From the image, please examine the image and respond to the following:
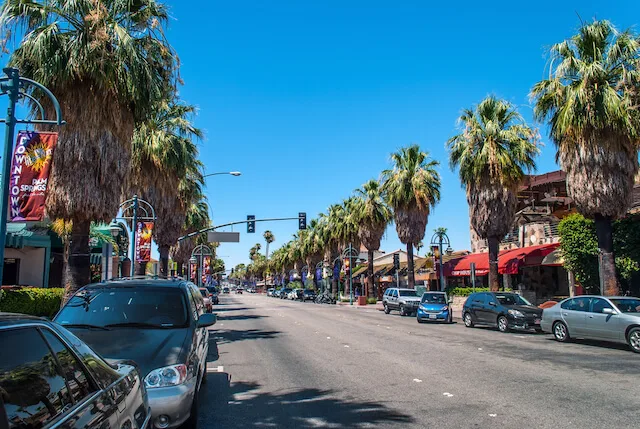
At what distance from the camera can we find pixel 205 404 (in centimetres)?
744

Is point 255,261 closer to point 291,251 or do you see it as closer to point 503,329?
point 291,251

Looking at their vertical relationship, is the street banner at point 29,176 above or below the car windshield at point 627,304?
above

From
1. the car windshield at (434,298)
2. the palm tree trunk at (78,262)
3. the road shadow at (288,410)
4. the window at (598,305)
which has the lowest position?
the road shadow at (288,410)

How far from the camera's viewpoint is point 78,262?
46.1 ft

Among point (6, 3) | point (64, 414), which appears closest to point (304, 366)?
point (64, 414)

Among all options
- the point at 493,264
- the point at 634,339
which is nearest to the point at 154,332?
the point at 634,339

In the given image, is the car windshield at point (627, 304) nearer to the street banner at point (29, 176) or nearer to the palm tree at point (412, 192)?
the street banner at point (29, 176)

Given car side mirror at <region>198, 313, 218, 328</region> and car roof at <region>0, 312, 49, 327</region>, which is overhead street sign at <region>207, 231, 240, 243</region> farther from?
car roof at <region>0, 312, 49, 327</region>

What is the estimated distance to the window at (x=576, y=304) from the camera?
49.2 feet

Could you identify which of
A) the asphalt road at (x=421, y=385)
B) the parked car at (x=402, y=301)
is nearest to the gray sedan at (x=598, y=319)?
the asphalt road at (x=421, y=385)

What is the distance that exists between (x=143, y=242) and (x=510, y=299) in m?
16.3

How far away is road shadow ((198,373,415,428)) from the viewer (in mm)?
6430

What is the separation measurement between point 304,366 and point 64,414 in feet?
28.8

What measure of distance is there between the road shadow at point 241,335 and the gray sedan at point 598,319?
9.35m
